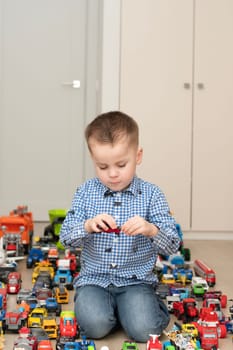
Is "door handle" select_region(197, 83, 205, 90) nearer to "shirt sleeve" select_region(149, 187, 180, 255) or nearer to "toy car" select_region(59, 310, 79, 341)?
"shirt sleeve" select_region(149, 187, 180, 255)

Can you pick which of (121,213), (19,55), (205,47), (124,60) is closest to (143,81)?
(124,60)

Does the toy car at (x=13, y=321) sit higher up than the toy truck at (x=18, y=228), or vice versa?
the toy truck at (x=18, y=228)

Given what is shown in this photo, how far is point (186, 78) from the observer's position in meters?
3.40

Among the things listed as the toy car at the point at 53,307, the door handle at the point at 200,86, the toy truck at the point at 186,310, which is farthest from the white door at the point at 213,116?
the toy car at the point at 53,307

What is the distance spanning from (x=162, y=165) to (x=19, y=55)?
3.96 feet

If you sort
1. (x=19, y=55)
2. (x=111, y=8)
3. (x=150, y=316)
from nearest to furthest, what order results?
(x=150, y=316), (x=111, y=8), (x=19, y=55)

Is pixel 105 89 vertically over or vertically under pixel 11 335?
over

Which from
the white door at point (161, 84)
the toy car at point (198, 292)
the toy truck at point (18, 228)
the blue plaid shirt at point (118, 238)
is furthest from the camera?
the white door at point (161, 84)

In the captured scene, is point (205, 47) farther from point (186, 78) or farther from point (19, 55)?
point (19, 55)

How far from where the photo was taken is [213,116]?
3422 mm

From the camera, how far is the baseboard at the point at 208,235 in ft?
11.4

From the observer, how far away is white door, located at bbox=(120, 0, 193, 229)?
335 cm

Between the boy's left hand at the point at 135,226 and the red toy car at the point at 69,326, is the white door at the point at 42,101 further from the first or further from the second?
the boy's left hand at the point at 135,226

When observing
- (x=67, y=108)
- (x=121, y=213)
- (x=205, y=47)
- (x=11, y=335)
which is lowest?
(x=11, y=335)
